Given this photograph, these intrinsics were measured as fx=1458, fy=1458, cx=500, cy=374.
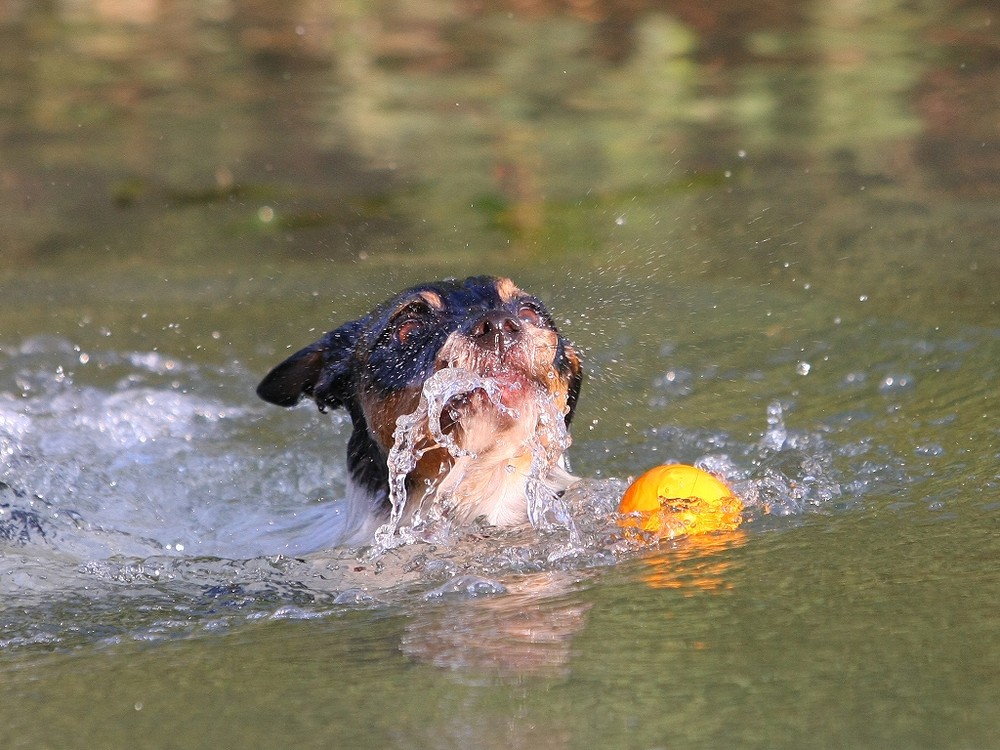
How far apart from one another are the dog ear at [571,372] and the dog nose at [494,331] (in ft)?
1.41

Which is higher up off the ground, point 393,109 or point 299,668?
point 393,109

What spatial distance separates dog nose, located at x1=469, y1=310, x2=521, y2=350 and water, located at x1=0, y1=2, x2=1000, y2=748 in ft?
0.69

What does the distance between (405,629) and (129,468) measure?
3315 millimetres

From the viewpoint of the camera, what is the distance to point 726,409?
20.6 ft

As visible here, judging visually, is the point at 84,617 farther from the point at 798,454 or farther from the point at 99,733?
the point at 798,454

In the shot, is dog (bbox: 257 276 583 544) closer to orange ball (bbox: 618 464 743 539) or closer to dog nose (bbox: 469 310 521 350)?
dog nose (bbox: 469 310 521 350)

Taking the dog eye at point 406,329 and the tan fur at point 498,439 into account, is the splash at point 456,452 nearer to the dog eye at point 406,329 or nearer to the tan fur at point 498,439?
the tan fur at point 498,439

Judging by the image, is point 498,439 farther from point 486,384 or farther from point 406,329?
point 406,329

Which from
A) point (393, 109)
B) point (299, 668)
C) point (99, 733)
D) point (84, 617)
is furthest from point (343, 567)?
point (393, 109)

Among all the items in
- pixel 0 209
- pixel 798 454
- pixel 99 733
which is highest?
pixel 0 209

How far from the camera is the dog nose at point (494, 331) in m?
4.35

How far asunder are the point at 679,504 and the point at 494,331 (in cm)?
75

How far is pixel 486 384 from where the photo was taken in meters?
4.29

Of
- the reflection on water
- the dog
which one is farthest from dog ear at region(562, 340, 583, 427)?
the reflection on water
